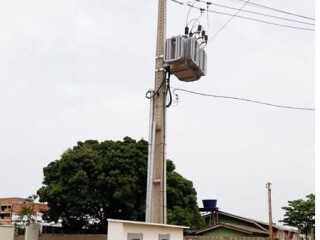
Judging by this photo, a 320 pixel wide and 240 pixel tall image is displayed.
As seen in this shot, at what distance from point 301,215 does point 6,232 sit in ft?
54.4

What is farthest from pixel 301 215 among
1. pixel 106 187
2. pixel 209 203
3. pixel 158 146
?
pixel 158 146

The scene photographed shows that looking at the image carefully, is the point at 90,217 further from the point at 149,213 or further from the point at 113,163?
the point at 149,213

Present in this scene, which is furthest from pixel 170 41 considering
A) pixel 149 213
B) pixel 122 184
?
pixel 122 184

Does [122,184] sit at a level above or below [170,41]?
below

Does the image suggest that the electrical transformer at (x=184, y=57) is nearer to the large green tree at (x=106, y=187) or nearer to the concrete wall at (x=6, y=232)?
the large green tree at (x=106, y=187)

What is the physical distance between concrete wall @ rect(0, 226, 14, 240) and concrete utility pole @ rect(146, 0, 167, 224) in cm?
1271

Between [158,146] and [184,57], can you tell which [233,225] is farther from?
[184,57]

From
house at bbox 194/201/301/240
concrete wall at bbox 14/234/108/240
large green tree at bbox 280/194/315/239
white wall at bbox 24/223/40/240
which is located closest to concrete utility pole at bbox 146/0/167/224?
concrete wall at bbox 14/234/108/240

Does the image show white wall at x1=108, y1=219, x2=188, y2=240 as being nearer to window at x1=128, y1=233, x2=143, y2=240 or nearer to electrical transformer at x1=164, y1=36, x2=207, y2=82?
window at x1=128, y1=233, x2=143, y2=240

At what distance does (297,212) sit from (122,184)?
45.5 ft

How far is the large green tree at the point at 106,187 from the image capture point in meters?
16.4

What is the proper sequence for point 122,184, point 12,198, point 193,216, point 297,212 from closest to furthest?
point 122,184 → point 193,216 → point 297,212 → point 12,198

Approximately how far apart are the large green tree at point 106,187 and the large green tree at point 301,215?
9.77 m

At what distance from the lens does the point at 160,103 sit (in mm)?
8422
